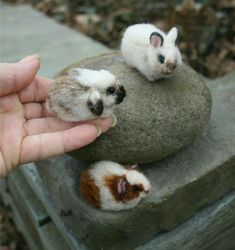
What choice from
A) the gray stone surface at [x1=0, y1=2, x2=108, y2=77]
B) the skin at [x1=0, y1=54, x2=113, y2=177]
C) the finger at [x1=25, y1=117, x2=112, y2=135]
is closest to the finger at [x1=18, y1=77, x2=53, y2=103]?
the skin at [x1=0, y1=54, x2=113, y2=177]

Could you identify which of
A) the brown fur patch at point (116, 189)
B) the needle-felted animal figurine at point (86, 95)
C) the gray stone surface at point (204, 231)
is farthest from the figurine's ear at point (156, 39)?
the gray stone surface at point (204, 231)

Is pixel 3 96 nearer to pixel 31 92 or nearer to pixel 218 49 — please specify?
pixel 31 92

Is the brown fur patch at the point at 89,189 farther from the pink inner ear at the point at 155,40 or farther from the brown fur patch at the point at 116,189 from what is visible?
the pink inner ear at the point at 155,40

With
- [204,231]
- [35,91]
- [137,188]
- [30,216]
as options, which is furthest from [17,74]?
[204,231]

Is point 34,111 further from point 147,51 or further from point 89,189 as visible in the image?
point 147,51

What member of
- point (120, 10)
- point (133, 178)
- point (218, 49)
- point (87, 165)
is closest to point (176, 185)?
point (133, 178)
